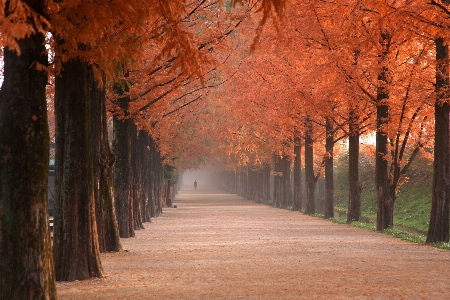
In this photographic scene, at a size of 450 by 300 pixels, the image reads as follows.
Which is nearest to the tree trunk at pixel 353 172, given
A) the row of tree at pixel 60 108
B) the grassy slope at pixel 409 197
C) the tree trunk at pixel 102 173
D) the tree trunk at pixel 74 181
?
the grassy slope at pixel 409 197

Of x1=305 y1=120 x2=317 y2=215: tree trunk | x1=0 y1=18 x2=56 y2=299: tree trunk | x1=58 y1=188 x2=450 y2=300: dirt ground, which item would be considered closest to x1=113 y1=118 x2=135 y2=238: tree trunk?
x1=58 y1=188 x2=450 y2=300: dirt ground

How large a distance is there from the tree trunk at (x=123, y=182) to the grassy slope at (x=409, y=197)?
1710cm

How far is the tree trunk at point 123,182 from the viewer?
2334cm

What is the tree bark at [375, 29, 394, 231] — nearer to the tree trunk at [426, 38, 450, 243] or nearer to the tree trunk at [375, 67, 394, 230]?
the tree trunk at [375, 67, 394, 230]

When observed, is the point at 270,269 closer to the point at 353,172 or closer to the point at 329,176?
the point at 353,172

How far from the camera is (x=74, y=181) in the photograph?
13.0m

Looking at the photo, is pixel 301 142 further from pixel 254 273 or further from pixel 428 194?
pixel 254 273

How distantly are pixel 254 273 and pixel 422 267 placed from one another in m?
3.39

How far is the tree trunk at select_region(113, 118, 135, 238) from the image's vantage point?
23.3 metres

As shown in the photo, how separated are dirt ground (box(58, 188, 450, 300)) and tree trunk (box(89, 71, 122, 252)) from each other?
0.62 m

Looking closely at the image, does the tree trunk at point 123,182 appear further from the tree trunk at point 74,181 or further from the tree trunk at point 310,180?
the tree trunk at point 310,180

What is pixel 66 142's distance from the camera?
12844 mm

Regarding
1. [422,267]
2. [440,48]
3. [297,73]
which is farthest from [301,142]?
[422,267]

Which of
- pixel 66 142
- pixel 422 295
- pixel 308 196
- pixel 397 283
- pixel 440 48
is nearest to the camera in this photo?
pixel 422 295
